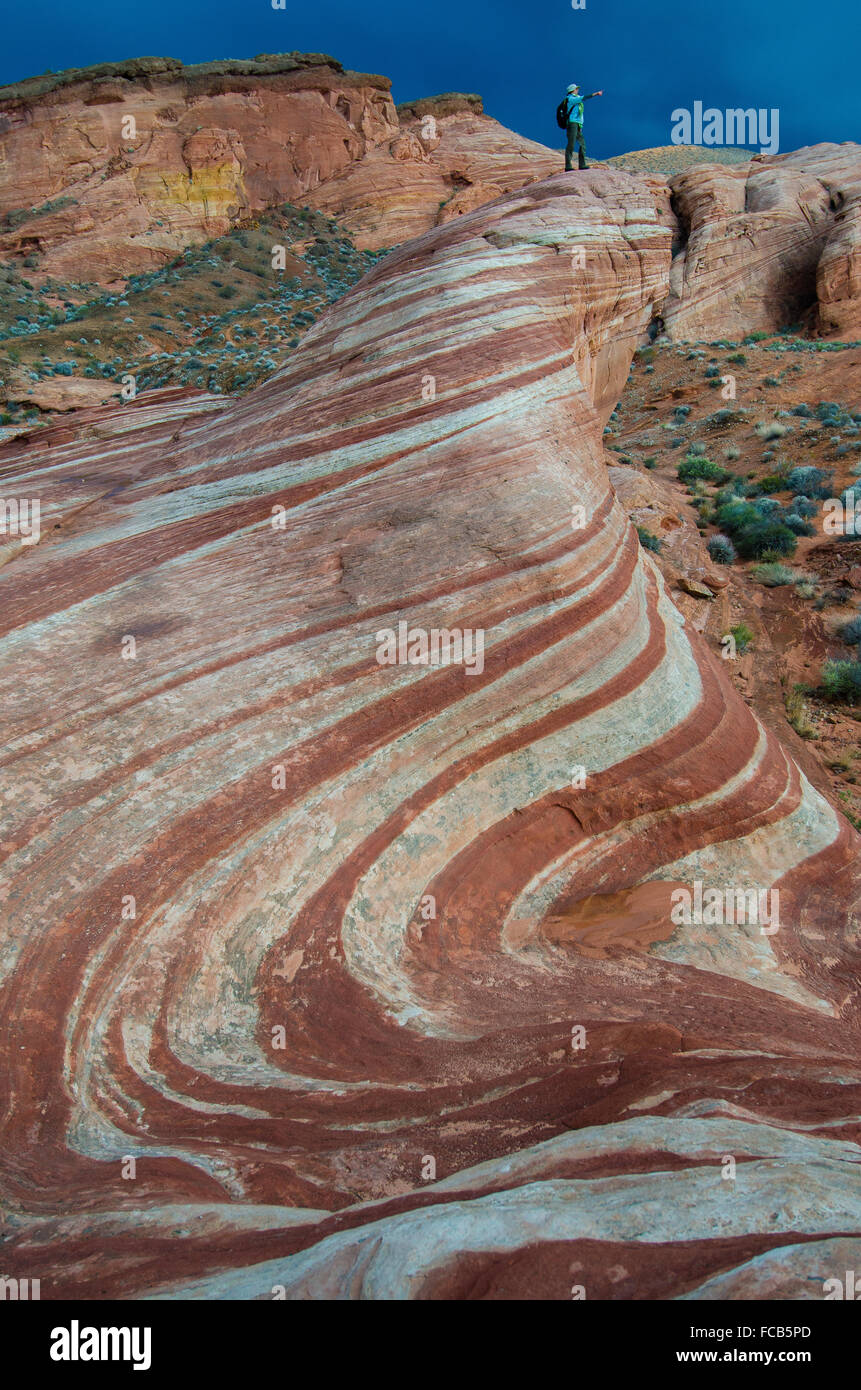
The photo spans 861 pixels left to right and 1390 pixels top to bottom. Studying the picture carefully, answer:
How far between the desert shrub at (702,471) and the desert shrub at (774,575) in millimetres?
5912

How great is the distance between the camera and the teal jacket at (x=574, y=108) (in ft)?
44.5

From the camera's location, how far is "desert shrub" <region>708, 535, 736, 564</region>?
1592 centimetres

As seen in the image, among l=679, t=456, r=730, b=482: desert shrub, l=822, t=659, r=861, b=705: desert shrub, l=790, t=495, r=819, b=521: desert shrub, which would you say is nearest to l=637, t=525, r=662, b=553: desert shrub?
l=822, t=659, r=861, b=705: desert shrub

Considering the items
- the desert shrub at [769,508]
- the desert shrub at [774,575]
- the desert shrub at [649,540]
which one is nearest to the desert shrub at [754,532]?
the desert shrub at [769,508]

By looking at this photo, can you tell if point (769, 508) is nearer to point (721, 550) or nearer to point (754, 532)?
point (754, 532)

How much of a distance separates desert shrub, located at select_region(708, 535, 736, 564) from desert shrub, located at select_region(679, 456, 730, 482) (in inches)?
187

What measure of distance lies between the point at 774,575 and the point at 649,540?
2544 mm

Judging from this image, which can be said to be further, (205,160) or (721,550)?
(205,160)

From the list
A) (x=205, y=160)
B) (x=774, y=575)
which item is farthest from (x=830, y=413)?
(x=205, y=160)

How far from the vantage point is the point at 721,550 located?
16.0 meters

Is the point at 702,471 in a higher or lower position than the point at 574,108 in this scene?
lower

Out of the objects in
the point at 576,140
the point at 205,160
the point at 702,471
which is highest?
the point at 205,160

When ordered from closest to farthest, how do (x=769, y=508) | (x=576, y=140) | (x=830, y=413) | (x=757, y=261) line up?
(x=576, y=140) → (x=769, y=508) → (x=830, y=413) → (x=757, y=261)

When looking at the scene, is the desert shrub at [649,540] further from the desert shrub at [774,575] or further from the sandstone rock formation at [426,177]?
the sandstone rock formation at [426,177]
